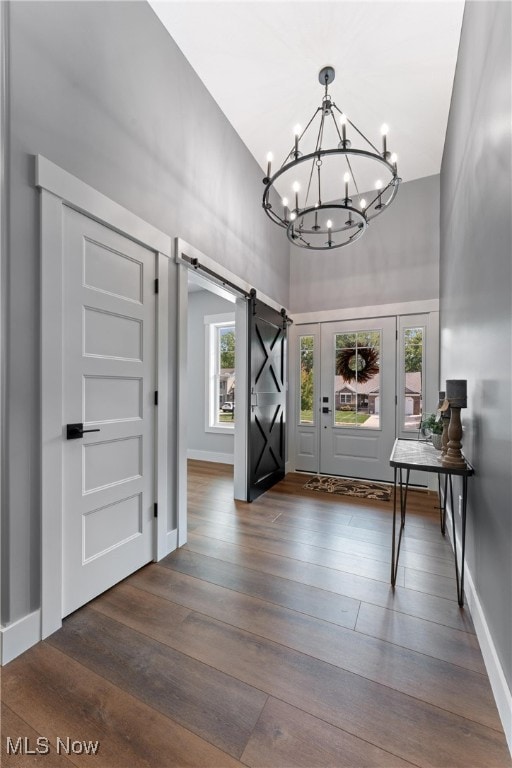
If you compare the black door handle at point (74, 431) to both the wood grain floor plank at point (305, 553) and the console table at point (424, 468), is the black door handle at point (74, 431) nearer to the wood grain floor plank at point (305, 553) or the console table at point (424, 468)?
the wood grain floor plank at point (305, 553)

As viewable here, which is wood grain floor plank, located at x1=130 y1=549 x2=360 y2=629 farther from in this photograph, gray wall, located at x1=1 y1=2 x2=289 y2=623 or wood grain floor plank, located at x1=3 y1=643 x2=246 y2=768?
gray wall, located at x1=1 y1=2 x2=289 y2=623

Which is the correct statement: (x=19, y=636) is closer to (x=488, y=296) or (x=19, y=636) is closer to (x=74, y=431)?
(x=74, y=431)

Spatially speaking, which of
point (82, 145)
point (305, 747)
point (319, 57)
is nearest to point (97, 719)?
point (305, 747)

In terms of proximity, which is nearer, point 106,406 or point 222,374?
point 106,406

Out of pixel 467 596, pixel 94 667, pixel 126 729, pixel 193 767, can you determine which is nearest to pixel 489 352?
pixel 467 596

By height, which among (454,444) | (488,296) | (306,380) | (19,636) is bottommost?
(19,636)

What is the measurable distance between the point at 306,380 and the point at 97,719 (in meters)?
4.17

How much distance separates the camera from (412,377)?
432 centimetres

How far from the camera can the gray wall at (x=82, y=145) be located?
1557 millimetres

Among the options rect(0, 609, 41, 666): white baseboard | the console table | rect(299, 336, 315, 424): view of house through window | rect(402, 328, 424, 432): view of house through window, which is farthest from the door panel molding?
rect(402, 328, 424, 432): view of house through window

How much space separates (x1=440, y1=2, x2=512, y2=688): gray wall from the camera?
54.5 inches

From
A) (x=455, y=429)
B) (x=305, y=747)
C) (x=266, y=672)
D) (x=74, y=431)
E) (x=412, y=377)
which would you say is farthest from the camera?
(x=412, y=377)

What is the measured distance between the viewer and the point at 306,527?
3020 mm

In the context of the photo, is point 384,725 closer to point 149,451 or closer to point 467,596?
point 467,596
